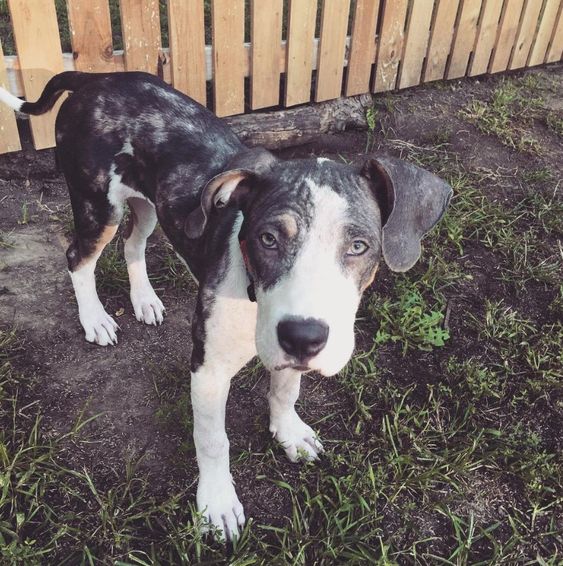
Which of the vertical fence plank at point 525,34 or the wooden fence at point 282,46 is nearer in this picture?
the wooden fence at point 282,46

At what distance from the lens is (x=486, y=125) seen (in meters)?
6.20

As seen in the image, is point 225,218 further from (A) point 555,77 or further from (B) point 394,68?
(A) point 555,77

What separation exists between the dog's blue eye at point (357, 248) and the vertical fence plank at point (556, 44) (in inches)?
244

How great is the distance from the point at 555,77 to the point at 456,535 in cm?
602

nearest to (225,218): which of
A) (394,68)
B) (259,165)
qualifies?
(259,165)

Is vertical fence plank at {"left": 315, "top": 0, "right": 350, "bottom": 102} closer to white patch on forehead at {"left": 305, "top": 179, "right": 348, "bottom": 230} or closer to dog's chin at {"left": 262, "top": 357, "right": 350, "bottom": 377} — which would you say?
white patch on forehead at {"left": 305, "top": 179, "right": 348, "bottom": 230}

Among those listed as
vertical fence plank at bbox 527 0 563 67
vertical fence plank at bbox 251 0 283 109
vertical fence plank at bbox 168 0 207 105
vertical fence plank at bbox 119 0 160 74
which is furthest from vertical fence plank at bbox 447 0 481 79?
vertical fence plank at bbox 119 0 160 74

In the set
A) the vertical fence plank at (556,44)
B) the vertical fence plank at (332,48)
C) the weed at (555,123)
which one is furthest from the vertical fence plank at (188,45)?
the vertical fence plank at (556,44)

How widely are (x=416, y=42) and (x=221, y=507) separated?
16.4ft

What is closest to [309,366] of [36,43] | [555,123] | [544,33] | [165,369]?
[165,369]

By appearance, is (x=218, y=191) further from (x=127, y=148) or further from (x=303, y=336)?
(x=127, y=148)

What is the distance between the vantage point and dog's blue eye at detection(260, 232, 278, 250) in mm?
2411

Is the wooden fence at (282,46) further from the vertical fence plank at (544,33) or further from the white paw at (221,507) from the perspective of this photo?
the white paw at (221,507)

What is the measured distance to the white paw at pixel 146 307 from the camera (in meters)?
4.13
